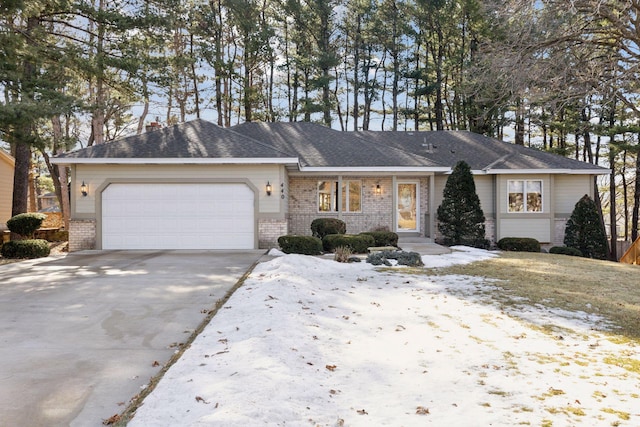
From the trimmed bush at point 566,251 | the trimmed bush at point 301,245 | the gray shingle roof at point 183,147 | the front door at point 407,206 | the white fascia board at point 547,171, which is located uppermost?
the gray shingle roof at point 183,147

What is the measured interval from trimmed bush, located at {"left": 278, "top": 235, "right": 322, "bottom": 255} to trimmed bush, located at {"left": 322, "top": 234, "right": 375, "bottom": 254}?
56 centimetres

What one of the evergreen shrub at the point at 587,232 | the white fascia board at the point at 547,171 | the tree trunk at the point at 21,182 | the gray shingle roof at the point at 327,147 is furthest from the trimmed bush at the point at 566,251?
the tree trunk at the point at 21,182

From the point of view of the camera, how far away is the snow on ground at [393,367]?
9.45 feet

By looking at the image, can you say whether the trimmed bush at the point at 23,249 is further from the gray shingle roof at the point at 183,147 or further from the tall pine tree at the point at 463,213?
the tall pine tree at the point at 463,213

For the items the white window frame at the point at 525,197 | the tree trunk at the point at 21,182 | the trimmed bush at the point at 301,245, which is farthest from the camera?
the white window frame at the point at 525,197

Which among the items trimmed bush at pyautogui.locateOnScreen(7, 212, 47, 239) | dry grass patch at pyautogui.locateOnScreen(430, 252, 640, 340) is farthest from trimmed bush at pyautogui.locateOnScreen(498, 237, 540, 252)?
trimmed bush at pyautogui.locateOnScreen(7, 212, 47, 239)

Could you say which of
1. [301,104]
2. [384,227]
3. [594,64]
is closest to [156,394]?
[594,64]

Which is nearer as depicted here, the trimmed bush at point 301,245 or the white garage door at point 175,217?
the trimmed bush at point 301,245

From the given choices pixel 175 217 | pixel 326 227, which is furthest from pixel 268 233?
pixel 175 217

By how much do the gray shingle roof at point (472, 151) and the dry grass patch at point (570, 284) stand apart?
585 cm

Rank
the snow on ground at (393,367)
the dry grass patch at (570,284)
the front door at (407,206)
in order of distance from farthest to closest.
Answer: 1. the front door at (407,206)
2. the dry grass patch at (570,284)
3. the snow on ground at (393,367)

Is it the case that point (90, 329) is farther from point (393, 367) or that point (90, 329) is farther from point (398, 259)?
point (398, 259)

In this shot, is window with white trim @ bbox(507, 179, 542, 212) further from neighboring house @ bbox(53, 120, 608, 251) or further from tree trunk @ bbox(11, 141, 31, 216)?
tree trunk @ bbox(11, 141, 31, 216)

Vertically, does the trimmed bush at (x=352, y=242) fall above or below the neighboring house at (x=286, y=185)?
below
